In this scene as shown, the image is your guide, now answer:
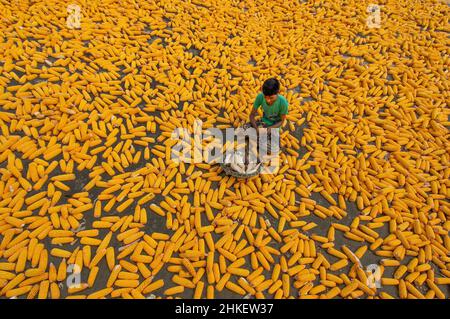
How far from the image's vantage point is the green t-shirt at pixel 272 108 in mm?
3875

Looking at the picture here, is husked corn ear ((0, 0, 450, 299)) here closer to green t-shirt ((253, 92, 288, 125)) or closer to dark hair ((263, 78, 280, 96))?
green t-shirt ((253, 92, 288, 125))

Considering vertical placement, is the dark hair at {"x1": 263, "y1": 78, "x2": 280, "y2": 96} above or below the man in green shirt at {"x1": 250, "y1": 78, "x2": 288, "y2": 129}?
above

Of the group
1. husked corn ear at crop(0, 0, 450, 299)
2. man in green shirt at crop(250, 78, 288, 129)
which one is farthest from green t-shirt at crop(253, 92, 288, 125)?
husked corn ear at crop(0, 0, 450, 299)

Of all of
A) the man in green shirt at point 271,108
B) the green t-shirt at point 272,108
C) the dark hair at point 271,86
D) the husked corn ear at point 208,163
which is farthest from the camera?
the green t-shirt at point 272,108

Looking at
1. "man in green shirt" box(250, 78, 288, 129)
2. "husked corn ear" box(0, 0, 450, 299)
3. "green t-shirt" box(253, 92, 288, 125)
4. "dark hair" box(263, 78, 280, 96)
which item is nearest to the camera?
"husked corn ear" box(0, 0, 450, 299)

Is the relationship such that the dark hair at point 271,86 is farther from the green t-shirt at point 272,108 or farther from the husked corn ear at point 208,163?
the husked corn ear at point 208,163

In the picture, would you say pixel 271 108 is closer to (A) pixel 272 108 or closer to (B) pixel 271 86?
(A) pixel 272 108

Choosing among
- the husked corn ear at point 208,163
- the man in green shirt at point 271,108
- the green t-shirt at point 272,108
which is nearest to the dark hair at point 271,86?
the man in green shirt at point 271,108

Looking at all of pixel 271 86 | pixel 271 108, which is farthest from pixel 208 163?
pixel 271 86

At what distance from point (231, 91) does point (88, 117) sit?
2043 mm

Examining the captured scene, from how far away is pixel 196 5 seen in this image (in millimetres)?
6316

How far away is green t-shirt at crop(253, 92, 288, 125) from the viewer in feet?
12.7

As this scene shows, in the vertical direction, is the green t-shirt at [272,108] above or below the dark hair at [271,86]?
below
